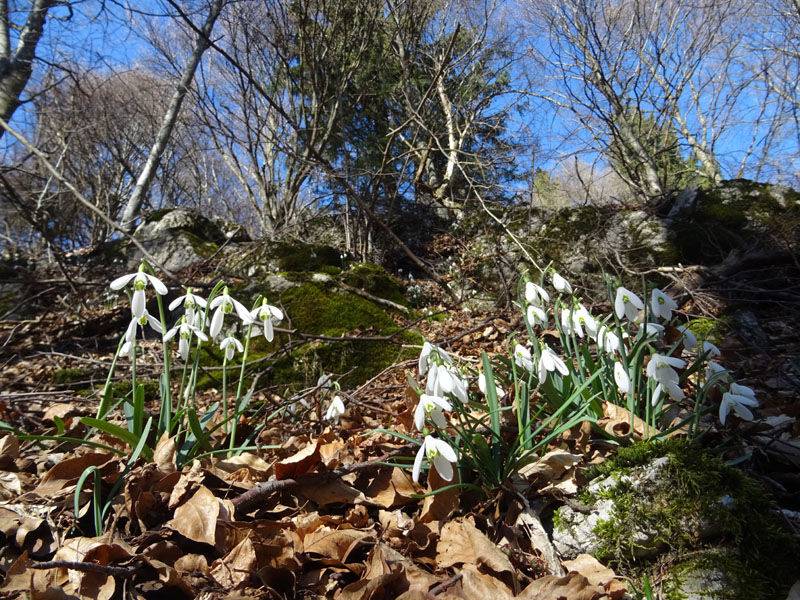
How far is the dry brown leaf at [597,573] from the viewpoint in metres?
1.09

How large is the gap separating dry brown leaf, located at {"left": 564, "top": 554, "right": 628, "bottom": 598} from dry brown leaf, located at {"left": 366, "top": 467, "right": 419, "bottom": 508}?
1.70ft

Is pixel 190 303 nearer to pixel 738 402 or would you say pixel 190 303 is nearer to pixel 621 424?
pixel 621 424

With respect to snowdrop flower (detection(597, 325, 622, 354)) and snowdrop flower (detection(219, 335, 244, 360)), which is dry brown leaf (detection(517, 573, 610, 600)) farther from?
snowdrop flower (detection(219, 335, 244, 360))

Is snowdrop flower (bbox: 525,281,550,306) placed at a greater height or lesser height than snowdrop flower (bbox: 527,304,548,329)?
greater

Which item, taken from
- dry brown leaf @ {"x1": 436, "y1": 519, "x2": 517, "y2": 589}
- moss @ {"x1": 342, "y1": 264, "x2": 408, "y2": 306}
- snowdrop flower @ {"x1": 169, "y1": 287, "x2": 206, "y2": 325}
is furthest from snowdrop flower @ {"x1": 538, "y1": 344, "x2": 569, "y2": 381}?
moss @ {"x1": 342, "y1": 264, "x2": 408, "y2": 306}

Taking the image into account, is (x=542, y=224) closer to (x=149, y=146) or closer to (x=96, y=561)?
(x=96, y=561)

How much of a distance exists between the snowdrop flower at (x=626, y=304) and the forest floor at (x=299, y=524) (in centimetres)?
50

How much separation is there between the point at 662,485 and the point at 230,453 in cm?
Result: 147

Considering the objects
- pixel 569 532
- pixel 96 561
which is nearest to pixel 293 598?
pixel 96 561

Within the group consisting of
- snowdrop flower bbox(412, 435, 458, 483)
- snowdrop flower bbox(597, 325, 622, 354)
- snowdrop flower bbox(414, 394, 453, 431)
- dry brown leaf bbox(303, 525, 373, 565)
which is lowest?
dry brown leaf bbox(303, 525, 373, 565)

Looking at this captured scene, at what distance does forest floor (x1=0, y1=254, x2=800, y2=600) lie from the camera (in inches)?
43.0

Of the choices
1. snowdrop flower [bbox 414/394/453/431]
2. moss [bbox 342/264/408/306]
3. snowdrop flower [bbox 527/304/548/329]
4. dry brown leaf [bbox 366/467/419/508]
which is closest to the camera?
snowdrop flower [bbox 414/394/453/431]

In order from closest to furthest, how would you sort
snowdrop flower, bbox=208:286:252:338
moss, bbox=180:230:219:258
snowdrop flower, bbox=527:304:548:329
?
snowdrop flower, bbox=208:286:252:338 < snowdrop flower, bbox=527:304:548:329 < moss, bbox=180:230:219:258

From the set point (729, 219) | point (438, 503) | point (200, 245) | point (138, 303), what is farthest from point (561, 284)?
point (200, 245)
